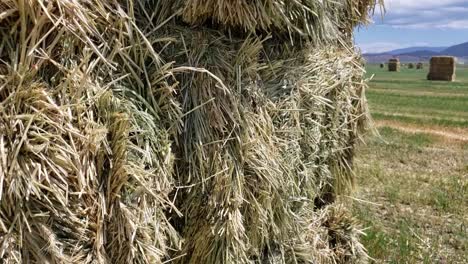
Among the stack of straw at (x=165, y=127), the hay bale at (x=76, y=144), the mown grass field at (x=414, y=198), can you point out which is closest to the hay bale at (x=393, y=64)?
the mown grass field at (x=414, y=198)

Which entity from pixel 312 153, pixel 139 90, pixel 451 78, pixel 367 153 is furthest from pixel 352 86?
pixel 451 78

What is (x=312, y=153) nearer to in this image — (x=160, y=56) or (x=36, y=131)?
(x=160, y=56)

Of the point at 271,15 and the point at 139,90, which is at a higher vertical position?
the point at 271,15

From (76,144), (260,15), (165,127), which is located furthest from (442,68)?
(76,144)

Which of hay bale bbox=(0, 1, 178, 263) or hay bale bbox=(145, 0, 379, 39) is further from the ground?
hay bale bbox=(145, 0, 379, 39)

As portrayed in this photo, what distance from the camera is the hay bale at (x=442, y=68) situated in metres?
29.4

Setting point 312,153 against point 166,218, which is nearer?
point 166,218

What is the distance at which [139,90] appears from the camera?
167cm

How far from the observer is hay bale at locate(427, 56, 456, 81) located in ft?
96.4

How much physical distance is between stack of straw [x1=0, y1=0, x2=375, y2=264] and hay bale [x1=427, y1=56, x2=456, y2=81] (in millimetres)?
28933

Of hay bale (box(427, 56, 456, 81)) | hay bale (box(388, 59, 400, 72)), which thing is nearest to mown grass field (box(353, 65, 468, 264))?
hay bale (box(427, 56, 456, 81))

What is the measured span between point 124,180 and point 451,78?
107ft

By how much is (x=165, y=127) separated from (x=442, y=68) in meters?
31.6

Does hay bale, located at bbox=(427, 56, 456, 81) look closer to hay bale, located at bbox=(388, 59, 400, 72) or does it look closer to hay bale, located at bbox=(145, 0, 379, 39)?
hay bale, located at bbox=(388, 59, 400, 72)
